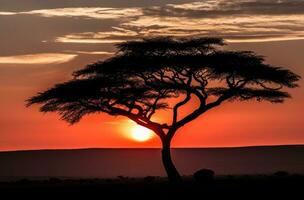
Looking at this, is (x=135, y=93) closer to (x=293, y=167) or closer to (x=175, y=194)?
(x=175, y=194)

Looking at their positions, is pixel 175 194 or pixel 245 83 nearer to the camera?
pixel 175 194

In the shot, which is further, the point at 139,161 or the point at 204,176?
the point at 139,161

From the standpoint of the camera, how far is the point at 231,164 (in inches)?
5910

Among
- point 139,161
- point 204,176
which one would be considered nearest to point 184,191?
point 204,176

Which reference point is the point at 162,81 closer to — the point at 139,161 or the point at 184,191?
the point at 184,191

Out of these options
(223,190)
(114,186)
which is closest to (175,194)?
(223,190)

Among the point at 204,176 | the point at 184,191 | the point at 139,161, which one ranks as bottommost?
the point at 139,161

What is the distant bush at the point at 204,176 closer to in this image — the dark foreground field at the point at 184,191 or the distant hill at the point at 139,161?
the dark foreground field at the point at 184,191

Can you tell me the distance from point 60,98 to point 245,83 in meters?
11.6

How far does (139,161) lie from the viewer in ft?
517

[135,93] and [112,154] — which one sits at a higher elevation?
[135,93]

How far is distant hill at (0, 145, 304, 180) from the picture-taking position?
5753 inches

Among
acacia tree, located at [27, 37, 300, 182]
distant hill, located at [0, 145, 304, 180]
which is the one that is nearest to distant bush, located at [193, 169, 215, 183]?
acacia tree, located at [27, 37, 300, 182]

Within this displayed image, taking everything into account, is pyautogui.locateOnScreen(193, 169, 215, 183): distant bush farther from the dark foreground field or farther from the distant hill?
the distant hill
